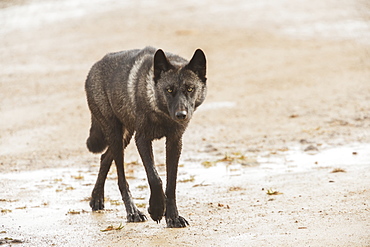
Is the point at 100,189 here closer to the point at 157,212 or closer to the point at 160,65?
the point at 157,212

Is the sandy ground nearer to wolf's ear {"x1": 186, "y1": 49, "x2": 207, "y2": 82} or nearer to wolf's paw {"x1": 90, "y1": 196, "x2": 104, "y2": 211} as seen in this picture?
wolf's paw {"x1": 90, "y1": 196, "x2": 104, "y2": 211}

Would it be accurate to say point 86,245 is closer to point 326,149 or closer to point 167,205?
point 167,205

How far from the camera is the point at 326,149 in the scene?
9.41 metres

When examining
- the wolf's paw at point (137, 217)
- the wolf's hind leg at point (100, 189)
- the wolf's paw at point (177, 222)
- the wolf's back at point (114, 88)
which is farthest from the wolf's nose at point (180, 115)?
the wolf's hind leg at point (100, 189)

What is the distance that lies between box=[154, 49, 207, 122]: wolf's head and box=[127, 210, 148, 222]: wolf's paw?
1.18 metres

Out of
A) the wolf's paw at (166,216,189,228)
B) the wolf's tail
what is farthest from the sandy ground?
the wolf's tail

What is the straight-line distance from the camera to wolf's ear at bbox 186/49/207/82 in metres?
6.14

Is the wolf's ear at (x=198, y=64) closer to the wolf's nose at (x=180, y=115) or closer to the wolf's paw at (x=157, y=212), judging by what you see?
the wolf's nose at (x=180, y=115)

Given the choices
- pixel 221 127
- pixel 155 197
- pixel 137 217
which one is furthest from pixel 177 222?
pixel 221 127

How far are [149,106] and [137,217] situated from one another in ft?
3.85

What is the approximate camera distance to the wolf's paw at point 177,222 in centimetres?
605

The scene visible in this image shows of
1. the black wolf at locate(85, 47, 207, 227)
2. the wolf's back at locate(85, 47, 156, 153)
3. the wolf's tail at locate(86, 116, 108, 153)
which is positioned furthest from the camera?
the wolf's tail at locate(86, 116, 108, 153)

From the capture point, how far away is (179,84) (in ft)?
19.7

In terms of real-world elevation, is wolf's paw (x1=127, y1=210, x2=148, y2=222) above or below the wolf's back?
below
